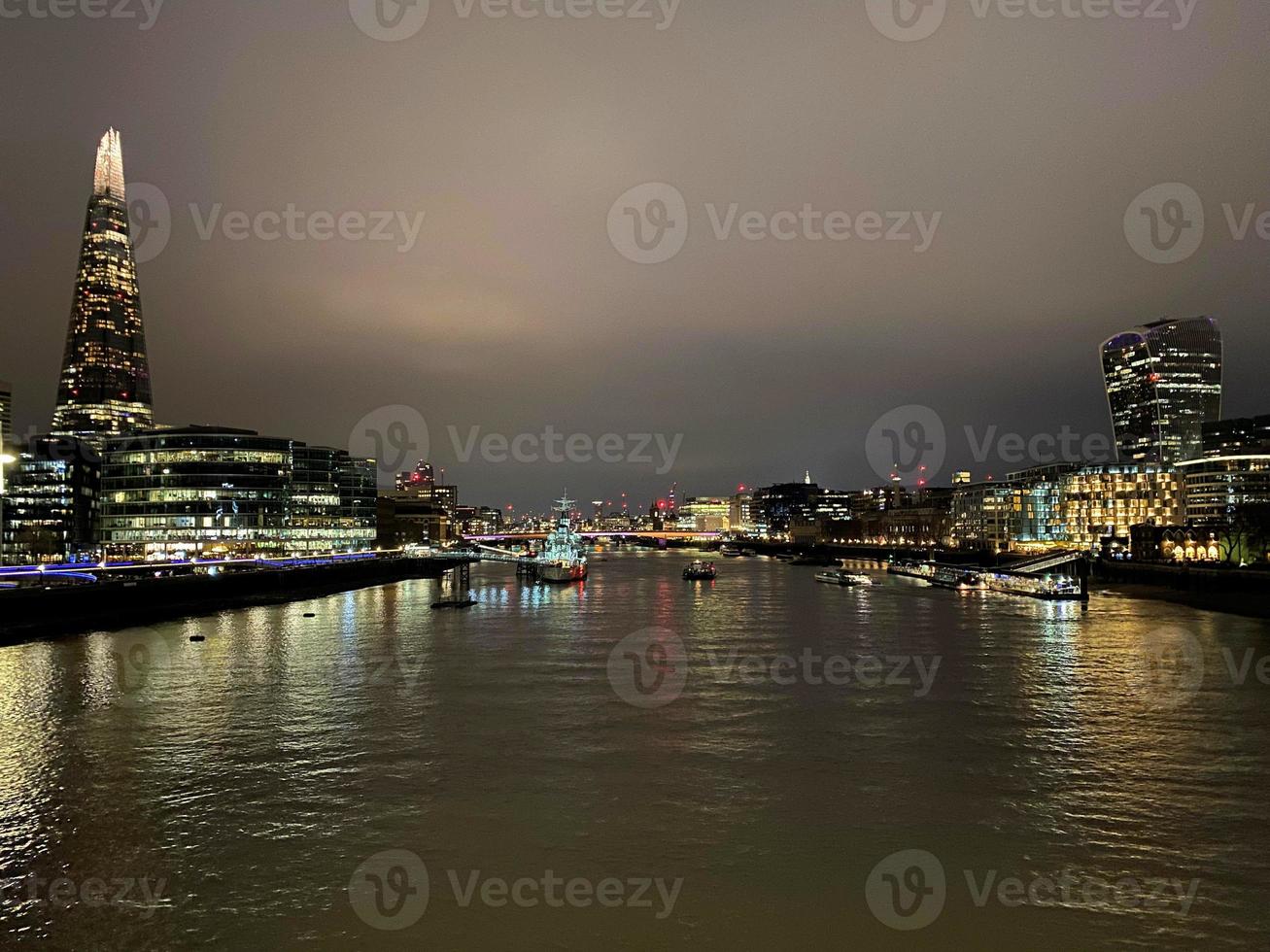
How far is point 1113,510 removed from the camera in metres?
150

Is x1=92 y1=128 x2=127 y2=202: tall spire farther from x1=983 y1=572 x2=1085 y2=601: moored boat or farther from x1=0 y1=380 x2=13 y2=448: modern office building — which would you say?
x1=983 y1=572 x2=1085 y2=601: moored boat

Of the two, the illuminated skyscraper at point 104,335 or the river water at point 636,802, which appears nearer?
the river water at point 636,802

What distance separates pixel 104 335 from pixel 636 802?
181 m

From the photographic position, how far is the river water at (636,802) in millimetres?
12914

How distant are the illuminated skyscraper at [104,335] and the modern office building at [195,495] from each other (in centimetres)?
3452

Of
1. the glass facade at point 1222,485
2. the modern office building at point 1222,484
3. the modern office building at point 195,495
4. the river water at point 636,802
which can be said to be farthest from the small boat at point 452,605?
the modern office building at point 1222,484

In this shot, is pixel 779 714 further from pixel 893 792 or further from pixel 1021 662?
pixel 1021 662

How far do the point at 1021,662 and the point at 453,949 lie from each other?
1246 inches

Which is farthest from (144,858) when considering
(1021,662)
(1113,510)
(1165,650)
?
(1113,510)

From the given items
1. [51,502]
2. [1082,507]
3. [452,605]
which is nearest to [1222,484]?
[1082,507]

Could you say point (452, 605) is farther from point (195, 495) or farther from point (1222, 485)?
point (1222, 485)

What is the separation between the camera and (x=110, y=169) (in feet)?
560

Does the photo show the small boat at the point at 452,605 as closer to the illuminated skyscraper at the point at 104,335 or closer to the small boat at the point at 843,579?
the small boat at the point at 843,579

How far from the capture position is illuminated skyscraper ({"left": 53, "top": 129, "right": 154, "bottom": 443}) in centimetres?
16225
